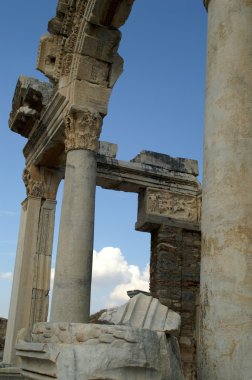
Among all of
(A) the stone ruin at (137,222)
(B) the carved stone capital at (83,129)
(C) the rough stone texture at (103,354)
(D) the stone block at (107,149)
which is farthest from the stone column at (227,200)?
(D) the stone block at (107,149)

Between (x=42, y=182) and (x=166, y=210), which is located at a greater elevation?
(x=166, y=210)

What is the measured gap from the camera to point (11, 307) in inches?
450

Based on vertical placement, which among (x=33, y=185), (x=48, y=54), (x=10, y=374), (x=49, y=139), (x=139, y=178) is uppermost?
(x=48, y=54)

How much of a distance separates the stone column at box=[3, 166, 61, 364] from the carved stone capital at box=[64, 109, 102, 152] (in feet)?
10.2

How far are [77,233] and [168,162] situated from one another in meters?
7.29

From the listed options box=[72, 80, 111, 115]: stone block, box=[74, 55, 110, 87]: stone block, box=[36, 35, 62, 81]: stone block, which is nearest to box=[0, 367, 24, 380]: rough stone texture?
box=[72, 80, 111, 115]: stone block

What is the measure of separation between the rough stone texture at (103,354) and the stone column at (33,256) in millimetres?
7097

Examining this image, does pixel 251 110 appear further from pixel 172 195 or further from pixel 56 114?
pixel 172 195

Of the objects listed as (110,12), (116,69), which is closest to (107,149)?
(116,69)

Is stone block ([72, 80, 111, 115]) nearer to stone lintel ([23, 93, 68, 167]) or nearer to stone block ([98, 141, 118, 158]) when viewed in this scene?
stone lintel ([23, 93, 68, 167])

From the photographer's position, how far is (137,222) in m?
14.6

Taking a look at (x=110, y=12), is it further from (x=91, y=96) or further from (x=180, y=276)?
(x=180, y=276)

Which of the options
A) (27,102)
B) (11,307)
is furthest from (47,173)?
(11,307)

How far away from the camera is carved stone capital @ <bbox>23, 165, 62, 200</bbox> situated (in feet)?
38.3
